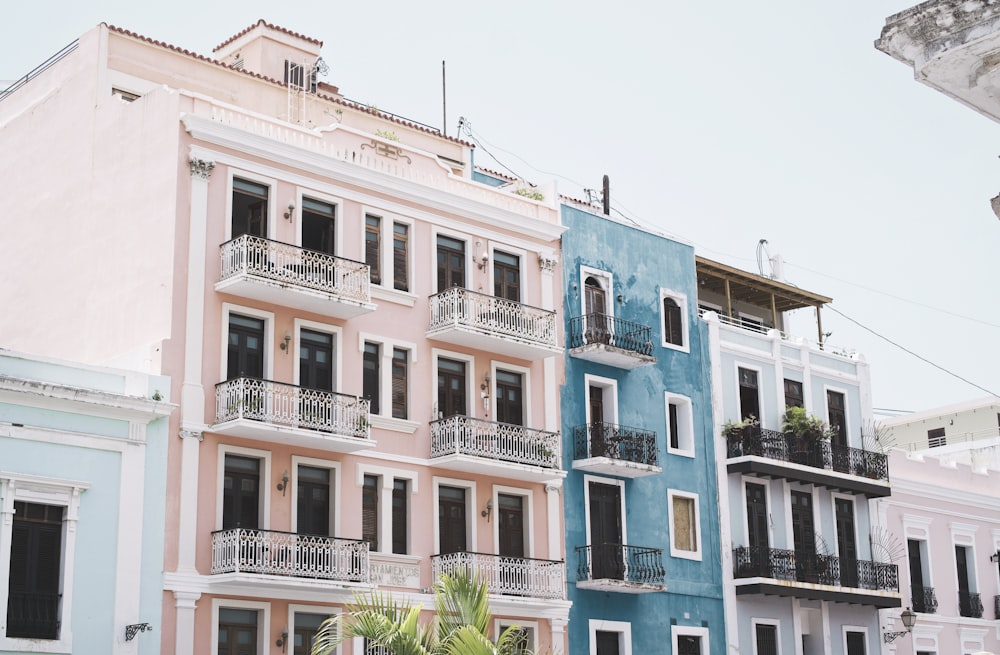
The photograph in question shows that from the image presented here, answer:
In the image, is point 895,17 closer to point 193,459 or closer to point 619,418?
point 193,459

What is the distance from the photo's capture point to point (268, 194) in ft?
100

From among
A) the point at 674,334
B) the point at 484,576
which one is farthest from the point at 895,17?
the point at 674,334

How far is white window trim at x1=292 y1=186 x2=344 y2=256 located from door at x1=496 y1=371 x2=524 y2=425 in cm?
528

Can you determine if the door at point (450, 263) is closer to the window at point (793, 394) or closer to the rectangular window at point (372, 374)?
the rectangular window at point (372, 374)

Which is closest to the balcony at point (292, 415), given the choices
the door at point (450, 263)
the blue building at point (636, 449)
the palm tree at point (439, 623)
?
the door at point (450, 263)

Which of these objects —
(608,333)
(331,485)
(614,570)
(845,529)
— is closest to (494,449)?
(331,485)

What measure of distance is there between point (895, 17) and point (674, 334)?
30.3m

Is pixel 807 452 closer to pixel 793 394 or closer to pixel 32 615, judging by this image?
pixel 793 394

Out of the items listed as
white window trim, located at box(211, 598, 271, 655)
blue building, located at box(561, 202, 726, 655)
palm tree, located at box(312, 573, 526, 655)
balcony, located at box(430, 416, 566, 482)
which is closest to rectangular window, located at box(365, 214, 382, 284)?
balcony, located at box(430, 416, 566, 482)

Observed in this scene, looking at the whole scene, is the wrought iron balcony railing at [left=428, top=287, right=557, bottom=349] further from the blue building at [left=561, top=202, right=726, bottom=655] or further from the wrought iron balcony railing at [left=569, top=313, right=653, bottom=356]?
the blue building at [left=561, top=202, right=726, bottom=655]

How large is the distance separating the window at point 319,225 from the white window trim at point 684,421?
414 inches

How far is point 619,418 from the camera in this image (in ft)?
118

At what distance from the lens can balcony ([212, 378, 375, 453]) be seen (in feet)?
91.6

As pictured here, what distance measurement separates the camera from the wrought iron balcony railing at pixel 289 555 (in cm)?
2725
